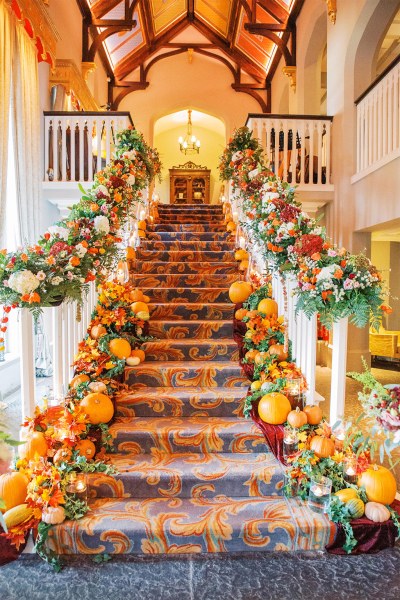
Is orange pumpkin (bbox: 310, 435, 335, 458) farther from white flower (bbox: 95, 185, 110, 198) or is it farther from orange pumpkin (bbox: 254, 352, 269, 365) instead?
white flower (bbox: 95, 185, 110, 198)

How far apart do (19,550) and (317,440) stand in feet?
5.55

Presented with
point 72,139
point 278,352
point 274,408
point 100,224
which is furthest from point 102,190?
point 72,139

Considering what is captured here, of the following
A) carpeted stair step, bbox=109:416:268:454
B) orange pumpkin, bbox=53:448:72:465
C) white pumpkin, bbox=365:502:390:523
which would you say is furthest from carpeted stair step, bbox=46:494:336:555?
carpeted stair step, bbox=109:416:268:454

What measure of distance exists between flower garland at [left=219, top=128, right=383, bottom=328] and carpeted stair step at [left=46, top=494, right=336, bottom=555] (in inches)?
45.4

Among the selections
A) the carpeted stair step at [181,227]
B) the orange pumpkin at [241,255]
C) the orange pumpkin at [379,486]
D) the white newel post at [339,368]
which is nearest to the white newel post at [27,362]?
the white newel post at [339,368]

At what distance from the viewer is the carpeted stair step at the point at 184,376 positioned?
345cm

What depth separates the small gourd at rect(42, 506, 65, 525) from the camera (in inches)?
88.8

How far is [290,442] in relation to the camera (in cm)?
270

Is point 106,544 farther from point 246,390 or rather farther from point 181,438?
point 246,390

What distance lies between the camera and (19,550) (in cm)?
221

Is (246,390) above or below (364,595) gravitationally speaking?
above

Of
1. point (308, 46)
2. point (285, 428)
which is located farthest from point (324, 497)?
point (308, 46)

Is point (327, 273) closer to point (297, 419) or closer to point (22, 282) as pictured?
point (297, 419)

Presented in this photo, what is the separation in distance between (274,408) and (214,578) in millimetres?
1083
